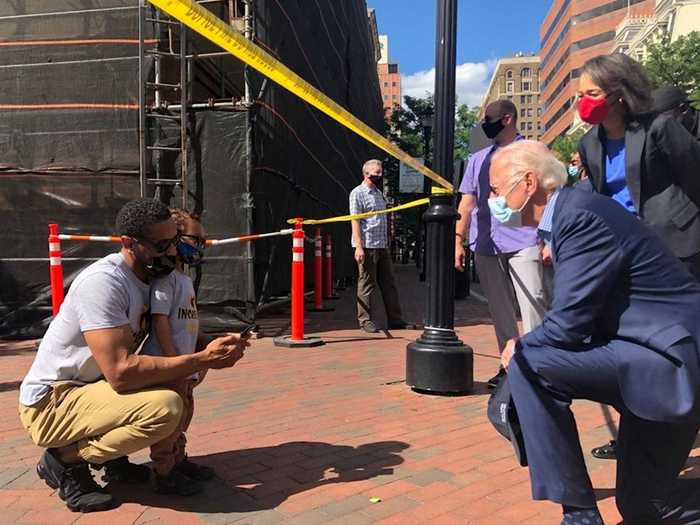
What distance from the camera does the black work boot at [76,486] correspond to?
254 cm

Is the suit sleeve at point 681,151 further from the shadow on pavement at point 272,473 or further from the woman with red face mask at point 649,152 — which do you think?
the shadow on pavement at point 272,473

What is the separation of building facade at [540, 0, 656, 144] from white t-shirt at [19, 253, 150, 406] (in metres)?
76.0

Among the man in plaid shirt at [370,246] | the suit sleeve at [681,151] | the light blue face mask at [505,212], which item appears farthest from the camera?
the man in plaid shirt at [370,246]

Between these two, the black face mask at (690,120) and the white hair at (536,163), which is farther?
the black face mask at (690,120)

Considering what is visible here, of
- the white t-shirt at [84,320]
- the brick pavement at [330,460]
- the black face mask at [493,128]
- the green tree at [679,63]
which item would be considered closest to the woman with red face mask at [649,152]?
the brick pavement at [330,460]

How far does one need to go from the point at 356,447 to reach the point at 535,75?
162958mm

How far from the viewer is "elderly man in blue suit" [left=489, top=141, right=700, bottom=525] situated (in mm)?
1952

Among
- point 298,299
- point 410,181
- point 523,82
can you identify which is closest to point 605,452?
point 298,299

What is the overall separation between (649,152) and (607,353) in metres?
1.19

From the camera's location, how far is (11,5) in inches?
290

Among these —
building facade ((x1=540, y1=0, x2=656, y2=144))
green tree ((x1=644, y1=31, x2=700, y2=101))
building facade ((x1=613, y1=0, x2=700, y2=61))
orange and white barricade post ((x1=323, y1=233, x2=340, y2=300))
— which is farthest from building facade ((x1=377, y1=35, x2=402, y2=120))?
orange and white barricade post ((x1=323, y1=233, x2=340, y2=300))

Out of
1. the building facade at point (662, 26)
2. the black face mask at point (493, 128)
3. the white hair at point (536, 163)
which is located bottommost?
the white hair at point (536, 163)

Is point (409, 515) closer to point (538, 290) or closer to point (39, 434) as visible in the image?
point (39, 434)

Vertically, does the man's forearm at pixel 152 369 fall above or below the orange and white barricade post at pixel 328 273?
above
